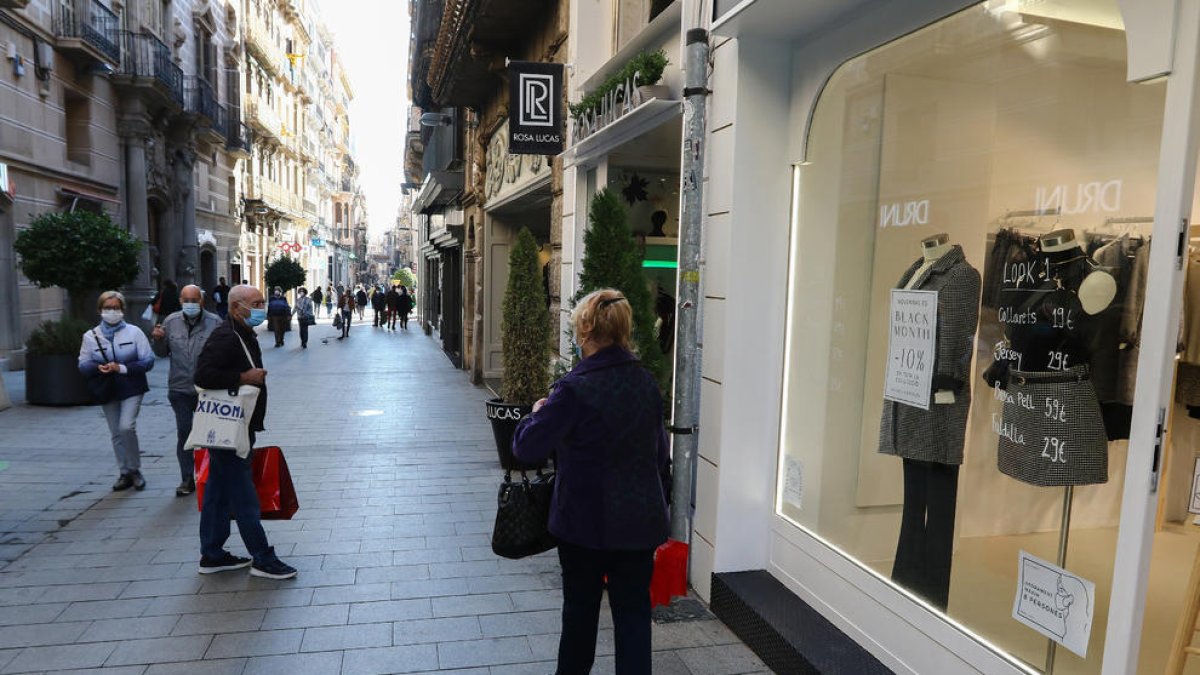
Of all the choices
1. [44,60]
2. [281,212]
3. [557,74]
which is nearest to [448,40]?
[557,74]

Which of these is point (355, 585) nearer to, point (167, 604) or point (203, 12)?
point (167, 604)

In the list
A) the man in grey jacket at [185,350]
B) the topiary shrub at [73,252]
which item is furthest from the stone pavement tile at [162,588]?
the topiary shrub at [73,252]

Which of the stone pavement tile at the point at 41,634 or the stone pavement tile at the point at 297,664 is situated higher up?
the stone pavement tile at the point at 297,664

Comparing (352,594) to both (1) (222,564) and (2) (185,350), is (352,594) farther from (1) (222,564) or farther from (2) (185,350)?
(2) (185,350)

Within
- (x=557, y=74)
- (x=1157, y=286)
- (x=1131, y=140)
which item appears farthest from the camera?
(x=557, y=74)

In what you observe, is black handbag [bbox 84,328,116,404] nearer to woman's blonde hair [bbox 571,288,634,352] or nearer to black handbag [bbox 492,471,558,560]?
black handbag [bbox 492,471,558,560]

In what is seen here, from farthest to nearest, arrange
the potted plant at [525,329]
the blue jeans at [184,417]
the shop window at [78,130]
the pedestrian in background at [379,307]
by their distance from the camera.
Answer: the pedestrian in background at [379,307], the shop window at [78,130], the potted plant at [525,329], the blue jeans at [184,417]

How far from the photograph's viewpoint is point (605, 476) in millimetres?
2838

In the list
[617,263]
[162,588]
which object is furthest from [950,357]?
[162,588]

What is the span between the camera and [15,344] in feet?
43.2

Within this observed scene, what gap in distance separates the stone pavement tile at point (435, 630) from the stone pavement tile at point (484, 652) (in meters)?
0.08

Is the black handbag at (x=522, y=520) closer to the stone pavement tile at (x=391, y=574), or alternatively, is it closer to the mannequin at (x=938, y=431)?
the mannequin at (x=938, y=431)

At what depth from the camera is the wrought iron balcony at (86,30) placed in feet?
49.0

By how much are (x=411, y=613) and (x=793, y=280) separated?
2892mm
